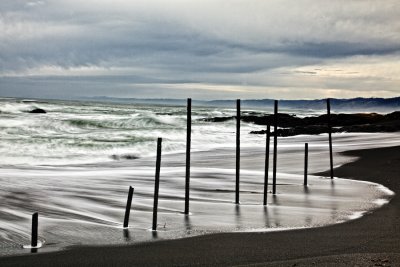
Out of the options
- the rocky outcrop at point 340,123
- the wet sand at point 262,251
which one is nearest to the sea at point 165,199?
the wet sand at point 262,251

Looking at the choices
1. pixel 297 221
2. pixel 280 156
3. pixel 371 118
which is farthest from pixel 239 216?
pixel 371 118

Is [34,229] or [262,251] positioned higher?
[34,229]

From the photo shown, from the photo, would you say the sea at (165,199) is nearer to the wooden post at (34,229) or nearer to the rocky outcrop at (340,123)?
the wooden post at (34,229)

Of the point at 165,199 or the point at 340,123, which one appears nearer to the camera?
the point at 165,199

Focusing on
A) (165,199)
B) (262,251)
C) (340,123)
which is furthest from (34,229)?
(340,123)

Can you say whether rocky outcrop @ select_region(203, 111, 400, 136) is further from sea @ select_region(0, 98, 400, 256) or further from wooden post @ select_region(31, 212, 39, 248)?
wooden post @ select_region(31, 212, 39, 248)

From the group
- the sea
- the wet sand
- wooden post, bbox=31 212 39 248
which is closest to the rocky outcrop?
the sea

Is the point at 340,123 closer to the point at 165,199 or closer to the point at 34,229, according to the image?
the point at 165,199

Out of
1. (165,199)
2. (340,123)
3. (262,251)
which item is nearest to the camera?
(262,251)

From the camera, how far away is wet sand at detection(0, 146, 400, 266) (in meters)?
6.38

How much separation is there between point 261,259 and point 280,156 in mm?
15242

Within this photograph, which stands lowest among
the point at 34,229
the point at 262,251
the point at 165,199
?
the point at 165,199

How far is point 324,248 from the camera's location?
7.13m

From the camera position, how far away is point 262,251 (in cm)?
693
